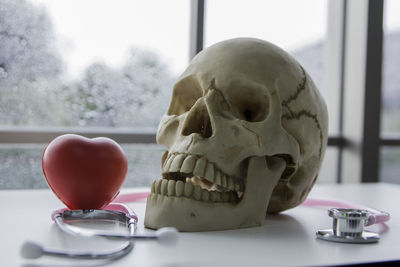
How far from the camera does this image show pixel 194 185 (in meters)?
→ 0.84

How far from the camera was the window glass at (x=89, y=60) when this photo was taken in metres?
2.00

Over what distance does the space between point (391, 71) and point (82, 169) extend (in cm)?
242

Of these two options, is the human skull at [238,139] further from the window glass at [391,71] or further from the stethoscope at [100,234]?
the window glass at [391,71]

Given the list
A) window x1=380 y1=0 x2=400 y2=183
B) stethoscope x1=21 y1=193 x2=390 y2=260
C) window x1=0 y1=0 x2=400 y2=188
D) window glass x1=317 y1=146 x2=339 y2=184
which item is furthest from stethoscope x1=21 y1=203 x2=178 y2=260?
window x1=380 y1=0 x2=400 y2=183

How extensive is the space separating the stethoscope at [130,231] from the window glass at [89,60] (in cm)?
121

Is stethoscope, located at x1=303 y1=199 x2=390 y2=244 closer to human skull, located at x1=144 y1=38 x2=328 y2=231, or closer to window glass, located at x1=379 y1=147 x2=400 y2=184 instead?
human skull, located at x1=144 y1=38 x2=328 y2=231

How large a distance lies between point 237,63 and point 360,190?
861 millimetres

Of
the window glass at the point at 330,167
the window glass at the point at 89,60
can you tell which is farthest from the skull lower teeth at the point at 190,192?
the window glass at the point at 330,167

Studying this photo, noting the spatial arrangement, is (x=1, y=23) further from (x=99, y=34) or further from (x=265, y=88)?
(x=265, y=88)

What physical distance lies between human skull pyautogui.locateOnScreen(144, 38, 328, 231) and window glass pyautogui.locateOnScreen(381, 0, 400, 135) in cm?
205

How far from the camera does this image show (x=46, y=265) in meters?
0.60

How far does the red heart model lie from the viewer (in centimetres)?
90

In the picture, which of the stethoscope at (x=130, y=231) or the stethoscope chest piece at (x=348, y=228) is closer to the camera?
the stethoscope at (x=130, y=231)

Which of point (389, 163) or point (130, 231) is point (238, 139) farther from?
point (389, 163)
